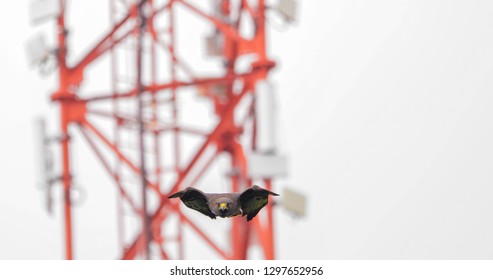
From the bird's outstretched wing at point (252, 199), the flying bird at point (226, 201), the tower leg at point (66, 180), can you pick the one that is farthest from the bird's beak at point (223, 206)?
the tower leg at point (66, 180)

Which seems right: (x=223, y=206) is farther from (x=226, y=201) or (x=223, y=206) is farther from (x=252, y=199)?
(x=252, y=199)

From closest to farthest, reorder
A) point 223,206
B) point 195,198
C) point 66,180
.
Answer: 1. point 223,206
2. point 195,198
3. point 66,180

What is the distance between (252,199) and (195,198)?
35 cm

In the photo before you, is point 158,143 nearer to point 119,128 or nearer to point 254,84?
point 119,128

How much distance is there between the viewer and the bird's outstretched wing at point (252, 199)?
463 cm

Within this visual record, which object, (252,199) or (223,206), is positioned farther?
(252,199)

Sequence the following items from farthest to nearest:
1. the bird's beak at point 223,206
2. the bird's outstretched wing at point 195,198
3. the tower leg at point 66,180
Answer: the tower leg at point 66,180 → the bird's outstretched wing at point 195,198 → the bird's beak at point 223,206

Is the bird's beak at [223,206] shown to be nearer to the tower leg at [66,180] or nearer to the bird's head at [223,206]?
the bird's head at [223,206]

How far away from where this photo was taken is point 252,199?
15.4 feet

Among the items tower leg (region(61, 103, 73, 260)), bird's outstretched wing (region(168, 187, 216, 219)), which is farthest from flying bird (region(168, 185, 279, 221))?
tower leg (region(61, 103, 73, 260))

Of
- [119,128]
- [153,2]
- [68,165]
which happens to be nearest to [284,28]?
[153,2]

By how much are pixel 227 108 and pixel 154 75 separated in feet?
3.73

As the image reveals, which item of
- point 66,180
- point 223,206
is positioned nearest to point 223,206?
point 223,206

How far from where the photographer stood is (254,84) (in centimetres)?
902
